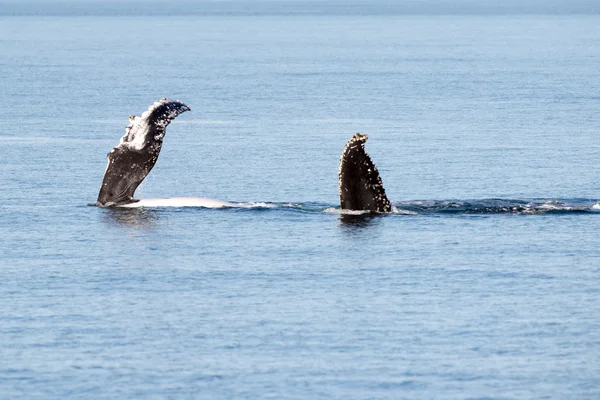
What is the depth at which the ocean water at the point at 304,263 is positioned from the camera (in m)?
16.6

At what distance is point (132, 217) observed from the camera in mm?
25812

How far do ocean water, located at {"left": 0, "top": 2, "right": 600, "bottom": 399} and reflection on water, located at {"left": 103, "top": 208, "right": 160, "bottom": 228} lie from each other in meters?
0.07

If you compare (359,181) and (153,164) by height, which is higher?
(153,164)

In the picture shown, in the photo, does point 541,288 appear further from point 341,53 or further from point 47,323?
point 341,53

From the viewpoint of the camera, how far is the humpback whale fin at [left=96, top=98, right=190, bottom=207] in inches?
1006

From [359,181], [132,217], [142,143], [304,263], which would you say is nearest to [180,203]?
[132,217]

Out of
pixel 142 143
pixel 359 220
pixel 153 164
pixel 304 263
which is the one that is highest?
pixel 142 143

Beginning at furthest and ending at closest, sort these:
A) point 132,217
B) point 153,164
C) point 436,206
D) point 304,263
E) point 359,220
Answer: point 436,206, point 132,217, point 153,164, point 359,220, point 304,263

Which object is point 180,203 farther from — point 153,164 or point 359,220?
point 359,220

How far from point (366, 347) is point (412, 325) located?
114 centimetres

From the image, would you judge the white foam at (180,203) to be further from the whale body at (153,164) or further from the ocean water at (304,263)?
the ocean water at (304,263)

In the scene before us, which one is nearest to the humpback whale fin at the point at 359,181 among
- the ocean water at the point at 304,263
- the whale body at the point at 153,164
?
the whale body at the point at 153,164

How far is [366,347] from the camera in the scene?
17.6m

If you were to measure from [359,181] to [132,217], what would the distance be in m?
3.89
